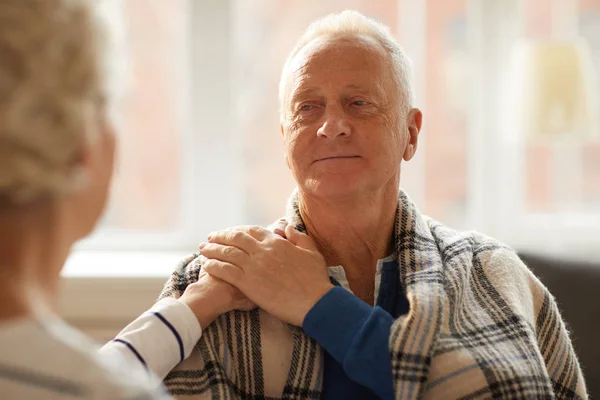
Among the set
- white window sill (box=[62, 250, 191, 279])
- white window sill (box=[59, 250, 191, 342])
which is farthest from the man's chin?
white window sill (box=[59, 250, 191, 342])

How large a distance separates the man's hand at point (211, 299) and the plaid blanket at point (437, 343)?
30 mm

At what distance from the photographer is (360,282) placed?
5.39 feet

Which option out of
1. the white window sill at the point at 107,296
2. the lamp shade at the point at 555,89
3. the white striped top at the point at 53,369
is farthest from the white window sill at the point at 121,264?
the white striped top at the point at 53,369

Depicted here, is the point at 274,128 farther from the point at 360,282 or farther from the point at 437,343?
the point at 437,343

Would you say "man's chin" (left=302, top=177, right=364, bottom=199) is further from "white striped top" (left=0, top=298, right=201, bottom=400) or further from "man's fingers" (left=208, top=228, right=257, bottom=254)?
"white striped top" (left=0, top=298, right=201, bottom=400)

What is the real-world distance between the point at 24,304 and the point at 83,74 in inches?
9.4

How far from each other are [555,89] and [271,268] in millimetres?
1821

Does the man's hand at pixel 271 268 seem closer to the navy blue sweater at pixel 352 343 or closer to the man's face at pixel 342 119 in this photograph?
the navy blue sweater at pixel 352 343

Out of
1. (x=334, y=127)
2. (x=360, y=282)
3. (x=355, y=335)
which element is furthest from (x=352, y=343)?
(x=334, y=127)

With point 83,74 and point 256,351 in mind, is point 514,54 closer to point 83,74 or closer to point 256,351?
point 256,351

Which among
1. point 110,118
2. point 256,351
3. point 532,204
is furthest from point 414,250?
point 532,204

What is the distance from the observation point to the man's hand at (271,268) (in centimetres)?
144

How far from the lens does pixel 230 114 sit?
3.20m

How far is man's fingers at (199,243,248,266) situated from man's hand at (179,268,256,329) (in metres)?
0.05
